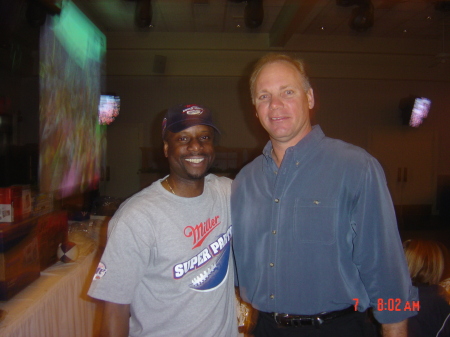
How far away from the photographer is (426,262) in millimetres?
2174

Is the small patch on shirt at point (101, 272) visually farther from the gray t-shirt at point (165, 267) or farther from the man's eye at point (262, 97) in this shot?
the man's eye at point (262, 97)

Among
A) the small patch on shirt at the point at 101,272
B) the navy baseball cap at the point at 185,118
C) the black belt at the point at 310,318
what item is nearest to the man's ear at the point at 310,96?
the navy baseball cap at the point at 185,118

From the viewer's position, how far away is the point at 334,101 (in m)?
9.13

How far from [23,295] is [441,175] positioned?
10.9 m

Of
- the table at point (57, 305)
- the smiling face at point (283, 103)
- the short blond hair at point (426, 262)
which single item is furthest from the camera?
the short blond hair at point (426, 262)

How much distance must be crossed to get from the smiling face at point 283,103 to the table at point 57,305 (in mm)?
1746

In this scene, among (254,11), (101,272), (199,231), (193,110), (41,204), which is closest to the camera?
(101,272)

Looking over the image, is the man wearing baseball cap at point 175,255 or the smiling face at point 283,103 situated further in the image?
the smiling face at point 283,103

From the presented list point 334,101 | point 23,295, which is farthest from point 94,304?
point 334,101

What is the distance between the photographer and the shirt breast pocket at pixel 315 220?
4.41 ft

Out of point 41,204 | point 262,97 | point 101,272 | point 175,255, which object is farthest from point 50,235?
point 262,97

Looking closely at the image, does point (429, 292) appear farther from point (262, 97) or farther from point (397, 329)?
point (262, 97)

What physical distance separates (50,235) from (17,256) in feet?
1.44

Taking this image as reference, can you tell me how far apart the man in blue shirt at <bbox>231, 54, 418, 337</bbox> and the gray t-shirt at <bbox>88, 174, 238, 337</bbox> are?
20 centimetres
